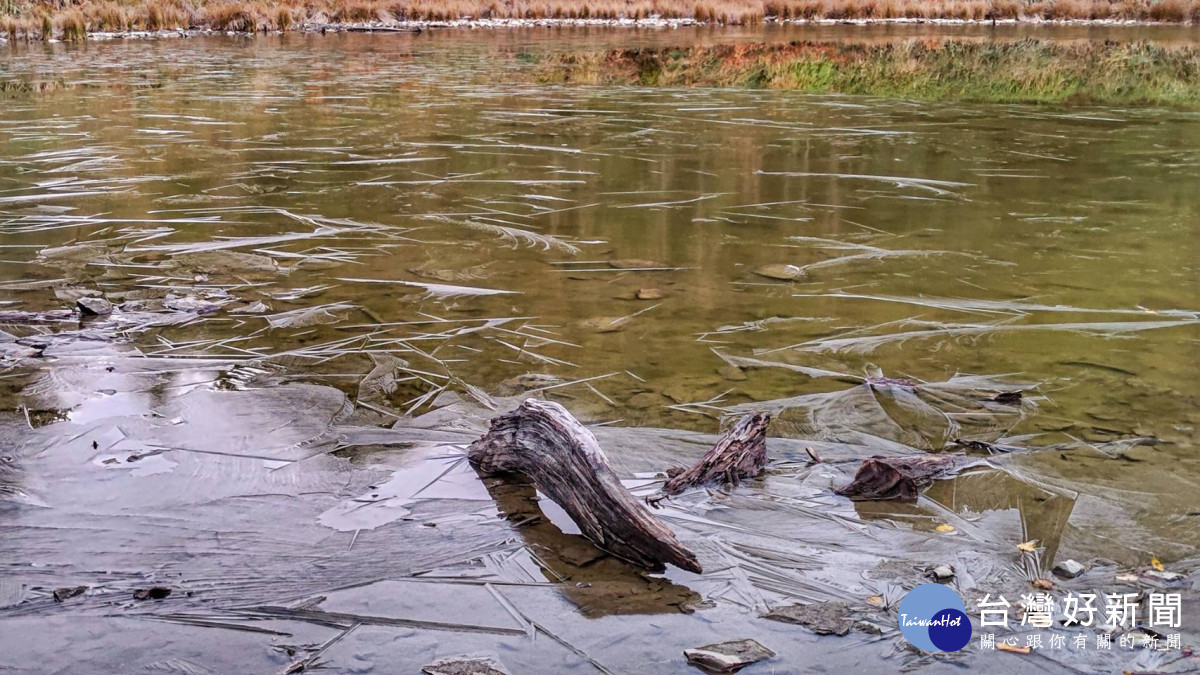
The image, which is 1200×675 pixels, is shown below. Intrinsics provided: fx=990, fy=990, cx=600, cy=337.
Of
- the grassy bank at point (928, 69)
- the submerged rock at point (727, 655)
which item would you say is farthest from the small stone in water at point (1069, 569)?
the grassy bank at point (928, 69)

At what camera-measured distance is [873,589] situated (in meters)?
2.00

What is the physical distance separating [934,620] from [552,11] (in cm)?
2584

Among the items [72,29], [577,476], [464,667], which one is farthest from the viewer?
[72,29]

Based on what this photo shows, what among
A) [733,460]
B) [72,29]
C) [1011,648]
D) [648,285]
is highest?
[72,29]

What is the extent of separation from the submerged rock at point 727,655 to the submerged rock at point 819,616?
114mm

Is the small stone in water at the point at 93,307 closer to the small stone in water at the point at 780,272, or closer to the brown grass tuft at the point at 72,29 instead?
the small stone in water at the point at 780,272

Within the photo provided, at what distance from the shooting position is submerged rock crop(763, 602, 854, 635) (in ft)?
6.12

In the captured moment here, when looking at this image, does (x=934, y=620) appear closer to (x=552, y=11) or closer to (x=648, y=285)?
(x=648, y=285)

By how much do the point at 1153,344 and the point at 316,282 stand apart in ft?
10.4

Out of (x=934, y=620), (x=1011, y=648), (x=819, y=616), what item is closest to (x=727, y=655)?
(x=819, y=616)

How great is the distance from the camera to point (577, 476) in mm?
2242

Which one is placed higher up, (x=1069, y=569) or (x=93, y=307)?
(x=93, y=307)

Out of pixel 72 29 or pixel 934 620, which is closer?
pixel 934 620

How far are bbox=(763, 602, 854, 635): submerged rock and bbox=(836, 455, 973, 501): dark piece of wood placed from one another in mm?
490
